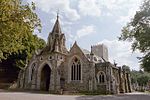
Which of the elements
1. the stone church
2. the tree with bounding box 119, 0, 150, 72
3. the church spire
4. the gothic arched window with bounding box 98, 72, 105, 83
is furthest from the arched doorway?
the tree with bounding box 119, 0, 150, 72

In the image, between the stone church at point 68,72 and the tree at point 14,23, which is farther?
the stone church at point 68,72

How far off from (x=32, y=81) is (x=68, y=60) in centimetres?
902

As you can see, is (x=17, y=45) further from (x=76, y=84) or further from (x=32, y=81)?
(x=32, y=81)

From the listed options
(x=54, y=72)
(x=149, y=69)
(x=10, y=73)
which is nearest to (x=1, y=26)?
(x=149, y=69)

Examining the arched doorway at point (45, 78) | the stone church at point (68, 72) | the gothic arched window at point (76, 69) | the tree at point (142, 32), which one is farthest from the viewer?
the arched doorway at point (45, 78)

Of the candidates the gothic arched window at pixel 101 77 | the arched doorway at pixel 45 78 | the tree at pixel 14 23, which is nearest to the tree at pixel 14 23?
the tree at pixel 14 23

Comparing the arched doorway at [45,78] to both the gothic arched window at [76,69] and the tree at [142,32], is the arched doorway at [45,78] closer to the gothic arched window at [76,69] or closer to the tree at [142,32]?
the gothic arched window at [76,69]

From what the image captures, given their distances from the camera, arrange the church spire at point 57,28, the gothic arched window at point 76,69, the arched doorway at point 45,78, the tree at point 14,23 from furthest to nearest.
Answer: the church spire at point 57,28
the arched doorway at point 45,78
the gothic arched window at point 76,69
the tree at point 14,23

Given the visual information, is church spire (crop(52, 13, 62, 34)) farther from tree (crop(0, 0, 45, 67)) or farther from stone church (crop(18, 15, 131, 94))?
tree (crop(0, 0, 45, 67))

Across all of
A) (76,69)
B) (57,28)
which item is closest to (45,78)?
(76,69)

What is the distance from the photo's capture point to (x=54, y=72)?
Answer: 38.8 metres

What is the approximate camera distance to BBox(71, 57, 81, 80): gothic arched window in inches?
1543

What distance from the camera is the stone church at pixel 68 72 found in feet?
121

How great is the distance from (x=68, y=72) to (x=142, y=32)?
19.2 meters
